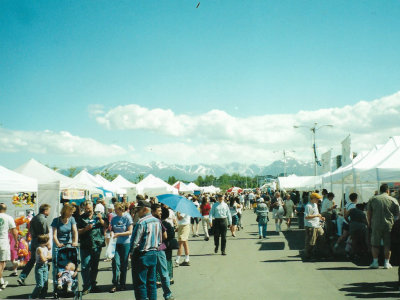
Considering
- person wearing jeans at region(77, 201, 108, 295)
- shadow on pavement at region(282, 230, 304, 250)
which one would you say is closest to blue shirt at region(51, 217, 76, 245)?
person wearing jeans at region(77, 201, 108, 295)

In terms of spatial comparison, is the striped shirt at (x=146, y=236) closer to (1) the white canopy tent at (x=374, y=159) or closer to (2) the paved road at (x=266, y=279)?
(2) the paved road at (x=266, y=279)

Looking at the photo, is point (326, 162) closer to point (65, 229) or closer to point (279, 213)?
point (279, 213)

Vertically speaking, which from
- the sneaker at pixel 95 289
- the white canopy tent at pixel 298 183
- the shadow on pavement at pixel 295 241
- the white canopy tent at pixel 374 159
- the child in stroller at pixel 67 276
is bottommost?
the shadow on pavement at pixel 295 241

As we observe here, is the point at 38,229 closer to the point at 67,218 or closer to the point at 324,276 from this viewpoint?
the point at 67,218

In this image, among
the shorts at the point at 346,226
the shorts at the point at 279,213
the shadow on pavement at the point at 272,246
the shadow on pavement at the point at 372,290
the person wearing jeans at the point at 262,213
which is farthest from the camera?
the shorts at the point at 279,213

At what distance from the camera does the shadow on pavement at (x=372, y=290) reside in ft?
21.6

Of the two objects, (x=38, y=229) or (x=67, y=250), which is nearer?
(x=67, y=250)

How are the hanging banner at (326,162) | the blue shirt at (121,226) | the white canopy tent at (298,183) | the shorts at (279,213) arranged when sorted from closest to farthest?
1. the blue shirt at (121,226)
2. the shorts at (279,213)
3. the hanging banner at (326,162)
4. the white canopy tent at (298,183)

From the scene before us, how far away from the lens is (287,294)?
6.84 metres

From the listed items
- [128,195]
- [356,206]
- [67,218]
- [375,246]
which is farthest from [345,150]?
[128,195]

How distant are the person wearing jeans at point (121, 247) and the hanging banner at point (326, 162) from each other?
1603 cm

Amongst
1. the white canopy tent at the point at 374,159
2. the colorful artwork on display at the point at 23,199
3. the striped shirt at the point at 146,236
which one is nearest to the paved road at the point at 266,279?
the striped shirt at the point at 146,236

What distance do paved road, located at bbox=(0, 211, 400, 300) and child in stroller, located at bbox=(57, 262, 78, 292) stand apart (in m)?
0.49

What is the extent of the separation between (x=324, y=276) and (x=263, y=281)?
Result: 4.88ft
